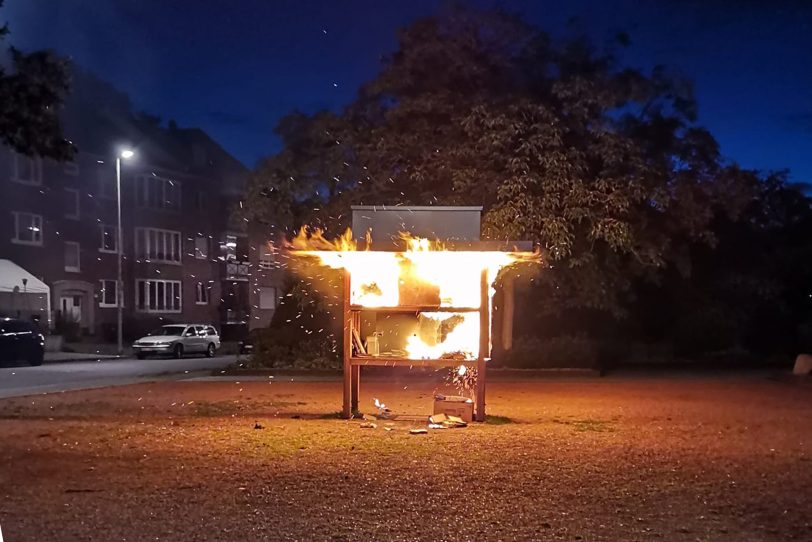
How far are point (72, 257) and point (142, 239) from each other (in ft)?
15.0

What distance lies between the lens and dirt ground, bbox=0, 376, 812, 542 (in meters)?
7.02

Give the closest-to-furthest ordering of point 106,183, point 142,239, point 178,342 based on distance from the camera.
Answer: point 178,342 → point 106,183 → point 142,239

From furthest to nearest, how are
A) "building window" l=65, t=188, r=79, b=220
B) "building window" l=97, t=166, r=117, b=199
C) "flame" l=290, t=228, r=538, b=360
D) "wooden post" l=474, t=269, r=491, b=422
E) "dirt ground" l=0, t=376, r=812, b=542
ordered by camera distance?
"building window" l=97, t=166, r=117, b=199 < "building window" l=65, t=188, r=79, b=220 < "flame" l=290, t=228, r=538, b=360 < "wooden post" l=474, t=269, r=491, b=422 < "dirt ground" l=0, t=376, r=812, b=542

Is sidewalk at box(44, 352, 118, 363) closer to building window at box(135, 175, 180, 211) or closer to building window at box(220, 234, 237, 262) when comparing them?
building window at box(135, 175, 180, 211)

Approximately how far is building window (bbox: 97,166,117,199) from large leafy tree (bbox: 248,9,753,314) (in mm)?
26264

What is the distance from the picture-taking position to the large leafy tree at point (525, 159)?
19.8m

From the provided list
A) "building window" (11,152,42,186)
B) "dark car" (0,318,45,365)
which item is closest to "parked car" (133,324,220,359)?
"dark car" (0,318,45,365)

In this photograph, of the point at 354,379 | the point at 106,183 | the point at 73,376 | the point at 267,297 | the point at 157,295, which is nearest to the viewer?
the point at 354,379

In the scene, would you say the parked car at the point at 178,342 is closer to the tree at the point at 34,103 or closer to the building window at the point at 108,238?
the building window at the point at 108,238

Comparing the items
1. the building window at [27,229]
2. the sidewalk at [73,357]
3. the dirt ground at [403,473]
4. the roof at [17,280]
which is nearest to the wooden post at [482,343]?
the dirt ground at [403,473]

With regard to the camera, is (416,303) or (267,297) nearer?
(416,303)

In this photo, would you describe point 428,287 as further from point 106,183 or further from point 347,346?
point 106,183

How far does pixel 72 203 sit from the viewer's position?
45.0m

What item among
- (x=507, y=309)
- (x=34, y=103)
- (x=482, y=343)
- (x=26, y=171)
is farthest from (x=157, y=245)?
(x=482, y=343)
